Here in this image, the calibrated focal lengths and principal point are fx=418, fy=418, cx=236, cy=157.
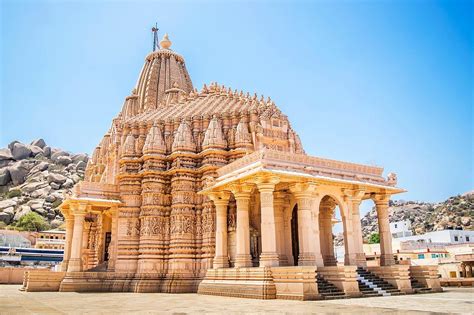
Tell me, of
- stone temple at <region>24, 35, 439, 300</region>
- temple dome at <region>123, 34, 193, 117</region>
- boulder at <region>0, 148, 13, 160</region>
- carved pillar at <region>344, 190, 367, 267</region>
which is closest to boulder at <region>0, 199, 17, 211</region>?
boulder at <region>0, 148, 13, 160</region>

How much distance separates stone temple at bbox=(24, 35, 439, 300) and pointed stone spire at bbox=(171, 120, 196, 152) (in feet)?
0.24

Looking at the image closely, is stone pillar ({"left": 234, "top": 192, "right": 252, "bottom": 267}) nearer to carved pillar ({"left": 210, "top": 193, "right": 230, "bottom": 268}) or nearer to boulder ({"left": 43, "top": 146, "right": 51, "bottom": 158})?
carved pillar ({"left": 210, "top": 193, "right": 230, "bottom": 268})

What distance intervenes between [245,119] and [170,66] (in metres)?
18.6

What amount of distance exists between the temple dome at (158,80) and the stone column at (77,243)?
15822mm

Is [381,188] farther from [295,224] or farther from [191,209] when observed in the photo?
[191,209]

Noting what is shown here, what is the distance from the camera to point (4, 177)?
88.2 m

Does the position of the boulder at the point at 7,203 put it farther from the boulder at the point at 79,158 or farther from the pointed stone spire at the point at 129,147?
Result: the pointed stone spire at the point at 129,147

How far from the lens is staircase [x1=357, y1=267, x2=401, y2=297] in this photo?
672 inches

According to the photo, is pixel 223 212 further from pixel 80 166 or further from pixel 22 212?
pixel 80 166

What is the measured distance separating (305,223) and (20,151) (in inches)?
3697

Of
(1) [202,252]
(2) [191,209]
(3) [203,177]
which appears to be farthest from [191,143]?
(1) [202,252]

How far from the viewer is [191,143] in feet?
90.0

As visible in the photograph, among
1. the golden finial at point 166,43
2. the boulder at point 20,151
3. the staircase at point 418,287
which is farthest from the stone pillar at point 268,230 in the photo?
the boulder at point 20,151

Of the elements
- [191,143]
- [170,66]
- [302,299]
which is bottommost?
[302,299]
